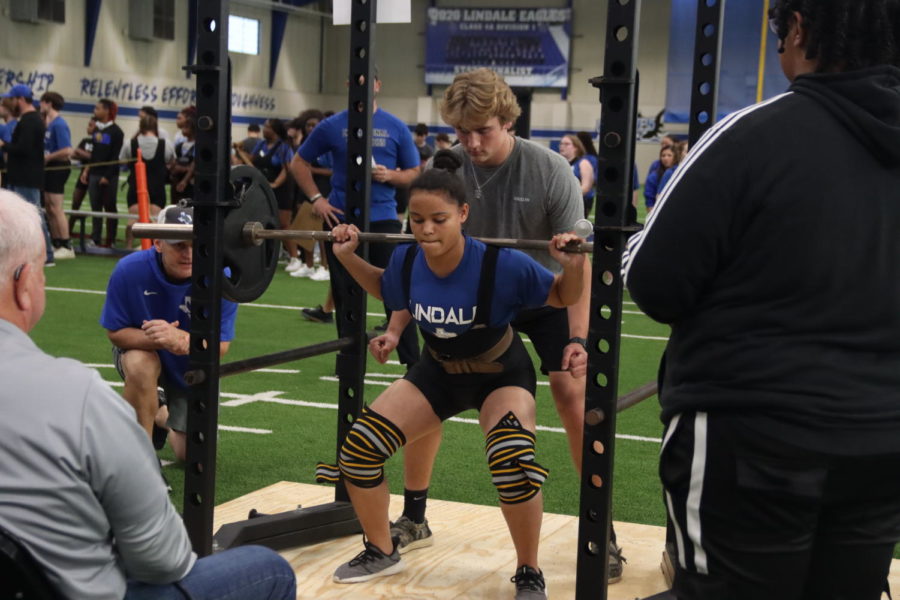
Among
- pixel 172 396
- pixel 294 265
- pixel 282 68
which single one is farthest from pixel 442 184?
pixel 282 68

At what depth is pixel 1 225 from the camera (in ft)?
5.71

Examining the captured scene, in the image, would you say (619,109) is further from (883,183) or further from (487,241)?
(883,183)

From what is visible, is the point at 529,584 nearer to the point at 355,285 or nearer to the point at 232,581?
the point at 355,285

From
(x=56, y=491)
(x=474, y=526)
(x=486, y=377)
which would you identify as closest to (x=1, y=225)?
(x=56, y=491)

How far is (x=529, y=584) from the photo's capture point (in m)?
3.27

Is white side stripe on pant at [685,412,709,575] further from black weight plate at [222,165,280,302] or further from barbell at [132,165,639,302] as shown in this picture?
black weight plate at [222,165,280,302]

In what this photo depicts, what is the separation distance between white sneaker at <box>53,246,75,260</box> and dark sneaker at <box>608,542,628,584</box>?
10.2 metres

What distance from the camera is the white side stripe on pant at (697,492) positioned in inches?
71.3

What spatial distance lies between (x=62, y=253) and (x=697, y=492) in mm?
11731

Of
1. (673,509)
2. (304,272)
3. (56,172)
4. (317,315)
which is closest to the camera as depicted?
(673,509)

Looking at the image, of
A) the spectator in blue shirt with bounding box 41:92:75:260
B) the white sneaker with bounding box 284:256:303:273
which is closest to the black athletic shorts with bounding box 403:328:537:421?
the white sneaker with bounding box 284:256:303:273

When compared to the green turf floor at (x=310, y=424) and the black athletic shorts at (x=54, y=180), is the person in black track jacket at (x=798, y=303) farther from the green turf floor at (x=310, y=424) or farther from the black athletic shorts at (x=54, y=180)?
the black athletic shorts at (x=54, y=180)

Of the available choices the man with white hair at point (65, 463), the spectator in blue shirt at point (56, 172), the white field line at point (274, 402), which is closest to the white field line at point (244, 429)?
the white field line at point (274, 402)

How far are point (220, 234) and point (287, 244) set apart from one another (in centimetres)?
982
